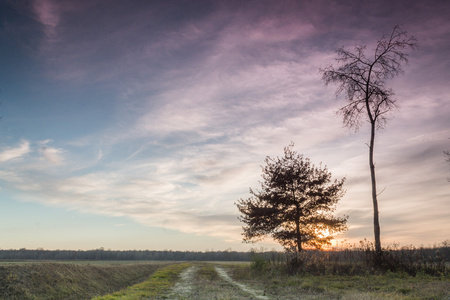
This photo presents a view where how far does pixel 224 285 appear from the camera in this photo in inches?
698

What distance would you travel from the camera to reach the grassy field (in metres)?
12.3

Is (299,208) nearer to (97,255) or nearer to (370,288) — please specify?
(370,288)

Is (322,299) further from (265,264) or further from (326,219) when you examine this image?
(326,219)

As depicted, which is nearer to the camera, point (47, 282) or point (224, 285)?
point (224, 285)

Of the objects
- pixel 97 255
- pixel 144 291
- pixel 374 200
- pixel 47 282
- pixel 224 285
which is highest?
pixel 374 200

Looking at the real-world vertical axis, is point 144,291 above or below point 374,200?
below

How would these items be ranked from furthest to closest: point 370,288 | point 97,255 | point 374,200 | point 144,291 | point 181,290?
1. point 97,255
2. point 374,200
3. point 181,290
4. point 144,291
5. point 370,288

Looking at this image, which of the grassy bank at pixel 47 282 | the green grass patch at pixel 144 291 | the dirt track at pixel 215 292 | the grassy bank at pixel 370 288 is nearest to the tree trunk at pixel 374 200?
the grassy bank at pixel 370 288

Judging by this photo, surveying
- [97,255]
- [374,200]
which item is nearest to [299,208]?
[374,200]

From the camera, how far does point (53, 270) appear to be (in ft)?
83.4

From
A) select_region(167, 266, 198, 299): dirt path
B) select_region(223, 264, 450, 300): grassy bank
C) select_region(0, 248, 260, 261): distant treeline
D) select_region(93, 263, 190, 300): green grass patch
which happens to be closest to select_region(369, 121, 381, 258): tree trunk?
select_region(223, 264, 450, 300): grassy bank

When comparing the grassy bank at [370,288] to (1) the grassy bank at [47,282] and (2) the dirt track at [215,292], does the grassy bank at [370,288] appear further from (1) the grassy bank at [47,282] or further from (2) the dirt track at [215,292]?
(1) the grassy bank at [47,282]

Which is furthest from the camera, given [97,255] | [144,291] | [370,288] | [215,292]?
[97,255]

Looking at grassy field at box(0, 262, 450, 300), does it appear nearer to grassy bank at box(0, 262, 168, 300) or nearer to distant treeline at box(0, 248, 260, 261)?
grassy bank at box(0, 262, 168, 300)
